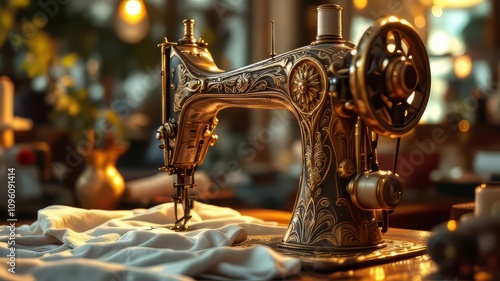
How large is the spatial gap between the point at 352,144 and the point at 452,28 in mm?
5268

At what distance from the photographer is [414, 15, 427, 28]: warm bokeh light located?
21.0ft

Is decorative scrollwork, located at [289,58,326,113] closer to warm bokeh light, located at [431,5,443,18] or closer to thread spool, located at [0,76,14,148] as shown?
thread spool, located at [0,76,14,148]

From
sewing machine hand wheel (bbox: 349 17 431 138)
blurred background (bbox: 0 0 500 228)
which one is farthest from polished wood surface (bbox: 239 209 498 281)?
blurred background (bbox: 0 0 500 228)

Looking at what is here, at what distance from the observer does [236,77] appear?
1.53 m

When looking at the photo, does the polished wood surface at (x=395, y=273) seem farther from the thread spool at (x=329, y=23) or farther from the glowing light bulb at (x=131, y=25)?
the glowing light bulb at (x=131, y=25)

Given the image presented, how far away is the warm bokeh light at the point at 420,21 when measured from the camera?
6.41 m

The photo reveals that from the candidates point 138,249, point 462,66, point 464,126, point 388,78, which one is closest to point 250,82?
point 388,78

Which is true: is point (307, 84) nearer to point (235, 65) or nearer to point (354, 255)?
point (354, 255)

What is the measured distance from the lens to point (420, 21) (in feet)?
21.2

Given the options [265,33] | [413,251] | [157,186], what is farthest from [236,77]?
[265,33]

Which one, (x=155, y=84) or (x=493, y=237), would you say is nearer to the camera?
(x=493, y=237)

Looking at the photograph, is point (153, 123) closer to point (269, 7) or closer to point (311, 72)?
point (269, 7)

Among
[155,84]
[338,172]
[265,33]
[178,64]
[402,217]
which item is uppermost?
[265,33]

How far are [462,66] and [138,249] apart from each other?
17.5ft
